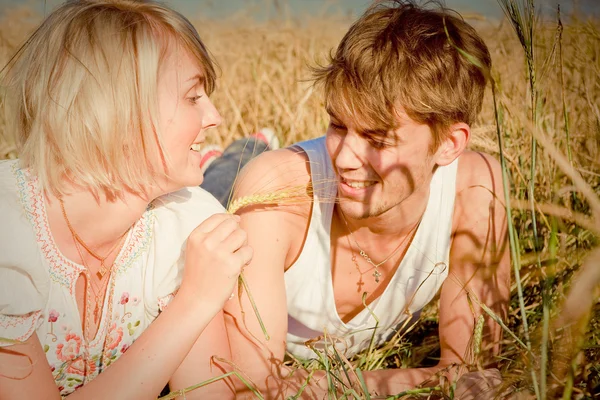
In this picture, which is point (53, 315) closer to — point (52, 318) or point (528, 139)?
point (52, 318)

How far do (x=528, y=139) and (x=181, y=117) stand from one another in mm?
2109

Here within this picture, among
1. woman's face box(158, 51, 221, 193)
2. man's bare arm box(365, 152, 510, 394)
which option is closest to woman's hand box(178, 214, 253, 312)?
woman's face box(158, 51, 221, 193)

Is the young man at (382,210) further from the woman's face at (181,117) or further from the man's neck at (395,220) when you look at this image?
the woman's face at (181,117)

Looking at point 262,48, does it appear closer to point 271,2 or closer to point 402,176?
point 271,2

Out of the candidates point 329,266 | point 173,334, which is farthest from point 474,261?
point 173,334

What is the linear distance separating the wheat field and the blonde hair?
0.62m

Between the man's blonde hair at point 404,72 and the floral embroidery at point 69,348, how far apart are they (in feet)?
3.84

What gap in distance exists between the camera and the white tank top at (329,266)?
2.19m

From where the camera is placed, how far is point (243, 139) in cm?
367

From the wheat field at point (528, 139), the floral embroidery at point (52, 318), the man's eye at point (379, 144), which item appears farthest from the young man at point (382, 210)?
the floral embroidery at point (52, 318)

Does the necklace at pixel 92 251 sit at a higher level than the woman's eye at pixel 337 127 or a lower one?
lower

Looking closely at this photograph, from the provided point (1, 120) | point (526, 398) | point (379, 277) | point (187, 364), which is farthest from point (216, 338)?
point (1, 120)

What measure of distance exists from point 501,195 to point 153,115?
4.83 ft

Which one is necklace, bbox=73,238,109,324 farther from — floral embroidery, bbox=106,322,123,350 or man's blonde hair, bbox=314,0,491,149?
man's blonde hair, bbox=314,0,491,149
